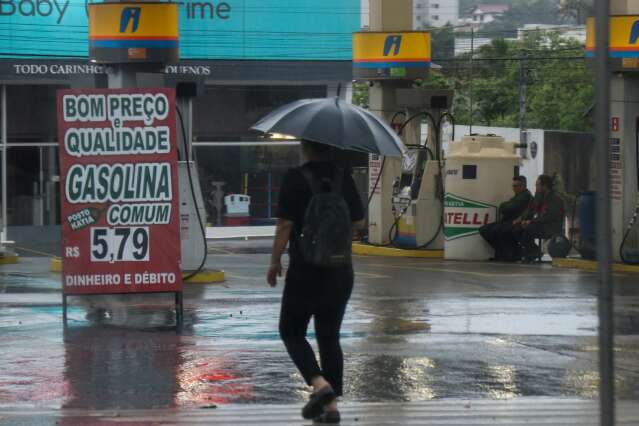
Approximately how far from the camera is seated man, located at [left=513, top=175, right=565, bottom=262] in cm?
1948

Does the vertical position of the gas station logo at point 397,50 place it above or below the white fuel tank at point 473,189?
above

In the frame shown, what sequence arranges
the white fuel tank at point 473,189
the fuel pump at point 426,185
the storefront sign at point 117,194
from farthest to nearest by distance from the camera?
the fuel pump at point 426,185, the white fuel tank at point 473,189, the storefront sign at point 117,194

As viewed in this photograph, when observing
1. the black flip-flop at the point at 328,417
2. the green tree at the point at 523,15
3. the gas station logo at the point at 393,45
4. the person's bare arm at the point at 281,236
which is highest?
the green tree at the point at 523,15

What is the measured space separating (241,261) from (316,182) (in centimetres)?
1344

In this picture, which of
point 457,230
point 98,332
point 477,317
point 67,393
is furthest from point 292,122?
point 457,230

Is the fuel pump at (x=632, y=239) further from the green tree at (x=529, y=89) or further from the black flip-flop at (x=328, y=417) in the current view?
the green tree at (x=529, y=89)

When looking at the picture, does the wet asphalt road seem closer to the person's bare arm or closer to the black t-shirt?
the person's bare arm

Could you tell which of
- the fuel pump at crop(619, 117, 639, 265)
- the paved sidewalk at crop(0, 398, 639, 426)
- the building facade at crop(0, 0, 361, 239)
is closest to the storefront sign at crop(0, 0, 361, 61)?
the building facade at crop(0, 0, 361, 239)

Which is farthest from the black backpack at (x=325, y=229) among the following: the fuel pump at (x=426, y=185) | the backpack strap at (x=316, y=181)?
the fuel pump at (x=426, y=185)

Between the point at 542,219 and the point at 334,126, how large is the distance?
41.7ft

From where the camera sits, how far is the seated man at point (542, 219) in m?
19.5

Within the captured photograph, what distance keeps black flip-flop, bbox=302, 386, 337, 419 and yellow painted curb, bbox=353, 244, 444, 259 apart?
1464cm

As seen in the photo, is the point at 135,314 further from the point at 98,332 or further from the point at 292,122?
the point at 292,122

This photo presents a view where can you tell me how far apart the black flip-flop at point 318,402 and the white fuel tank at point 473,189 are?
44.1 ft
